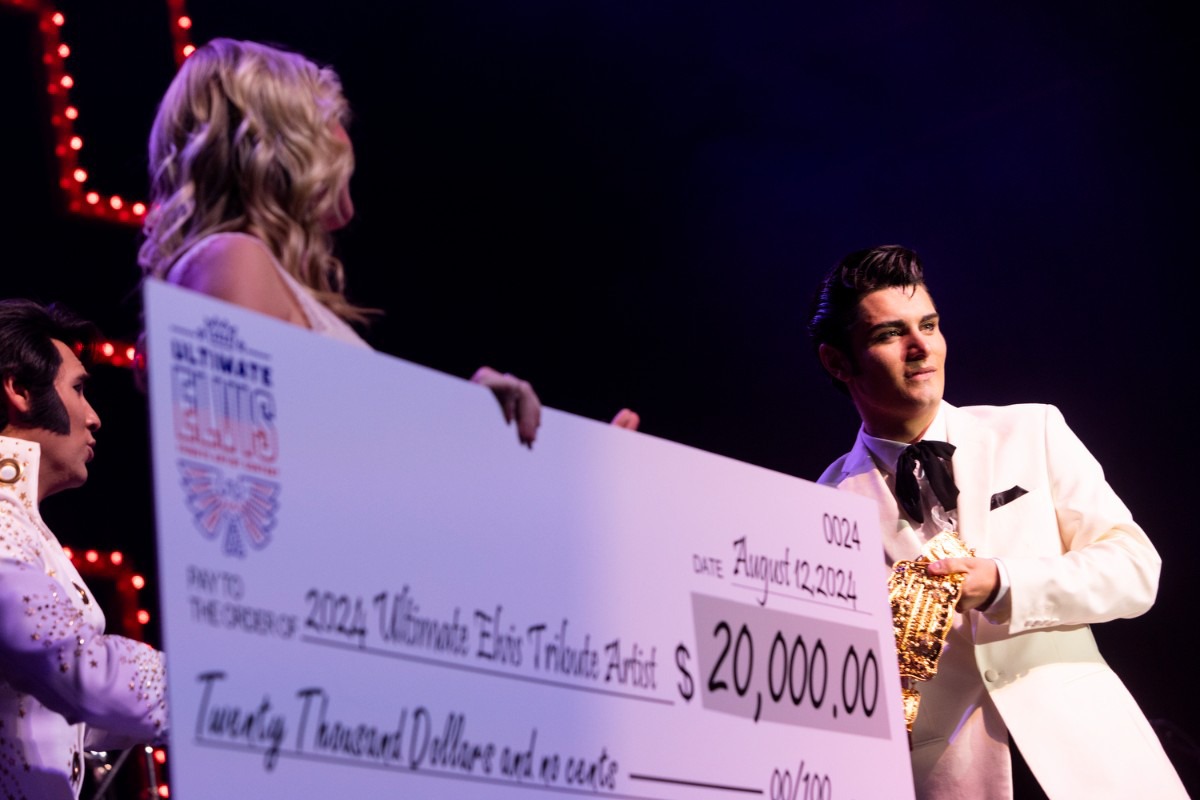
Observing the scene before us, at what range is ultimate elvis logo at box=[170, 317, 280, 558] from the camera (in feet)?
4.51

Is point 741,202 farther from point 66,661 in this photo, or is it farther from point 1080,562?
point 66,661

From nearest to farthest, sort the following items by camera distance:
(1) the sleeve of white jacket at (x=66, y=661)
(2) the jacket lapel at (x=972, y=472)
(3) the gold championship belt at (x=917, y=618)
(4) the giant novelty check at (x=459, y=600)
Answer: (4) the giant novelty check at (x=459, y=600)
(1) the sleeve of white jacket at (x=66, y=661)
(3) the gold championship belt at (x=917, y=618)
(2) the jacket lapel at (x=972, y=472)

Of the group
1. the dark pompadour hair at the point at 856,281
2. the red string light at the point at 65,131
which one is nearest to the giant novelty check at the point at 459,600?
the dark pompadour hair at the point at 856,281

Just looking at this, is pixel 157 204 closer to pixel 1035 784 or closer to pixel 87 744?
pixel 87 744

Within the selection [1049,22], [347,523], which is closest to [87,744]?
[347,523]

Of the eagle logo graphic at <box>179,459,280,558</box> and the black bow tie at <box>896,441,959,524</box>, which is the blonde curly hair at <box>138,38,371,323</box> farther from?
the black bow tie at <box>896,441,959,524</box>

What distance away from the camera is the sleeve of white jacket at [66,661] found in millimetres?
2061

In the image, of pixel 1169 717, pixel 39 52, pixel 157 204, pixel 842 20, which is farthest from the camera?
pixel 842 20

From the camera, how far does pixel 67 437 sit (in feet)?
8.86

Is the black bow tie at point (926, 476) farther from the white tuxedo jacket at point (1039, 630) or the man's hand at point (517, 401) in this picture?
the man's hand at point (517, 401)

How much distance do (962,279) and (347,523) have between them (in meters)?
3.83

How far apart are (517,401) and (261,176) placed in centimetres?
46

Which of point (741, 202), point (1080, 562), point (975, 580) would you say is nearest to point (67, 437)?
point (975, 580)

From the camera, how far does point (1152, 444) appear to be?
468 cm
